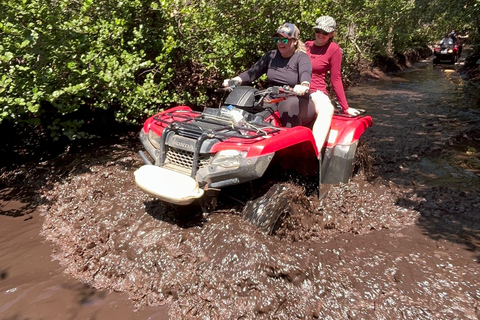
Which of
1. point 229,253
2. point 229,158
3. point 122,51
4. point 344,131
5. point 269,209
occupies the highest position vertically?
point 122,51

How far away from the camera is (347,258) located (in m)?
3.30

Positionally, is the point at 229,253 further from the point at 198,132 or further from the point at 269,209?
the point at 198,132

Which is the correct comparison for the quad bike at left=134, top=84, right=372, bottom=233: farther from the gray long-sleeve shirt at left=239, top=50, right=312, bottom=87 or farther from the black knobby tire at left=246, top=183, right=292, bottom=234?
Result: the gray long-sleeve shirt at left=239, top=50, right=312, bottom=87

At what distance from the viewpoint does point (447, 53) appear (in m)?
20.8

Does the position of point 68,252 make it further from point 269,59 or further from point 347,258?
point 269,59

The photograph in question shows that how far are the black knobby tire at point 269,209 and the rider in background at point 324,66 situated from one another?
1.23 metres

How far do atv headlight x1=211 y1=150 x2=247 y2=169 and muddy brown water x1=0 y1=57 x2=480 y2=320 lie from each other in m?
0.54

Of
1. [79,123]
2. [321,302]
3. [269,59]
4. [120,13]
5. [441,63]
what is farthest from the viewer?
[441,63]

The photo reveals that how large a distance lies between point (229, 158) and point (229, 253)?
75 cm

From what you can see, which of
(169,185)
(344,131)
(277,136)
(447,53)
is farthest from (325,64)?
(447,53)

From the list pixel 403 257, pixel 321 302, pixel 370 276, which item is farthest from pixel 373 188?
pixel 321 302

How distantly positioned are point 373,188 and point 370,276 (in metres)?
1.94

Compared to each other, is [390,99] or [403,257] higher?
[403,257]

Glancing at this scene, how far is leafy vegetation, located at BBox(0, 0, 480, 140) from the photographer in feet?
13.1
